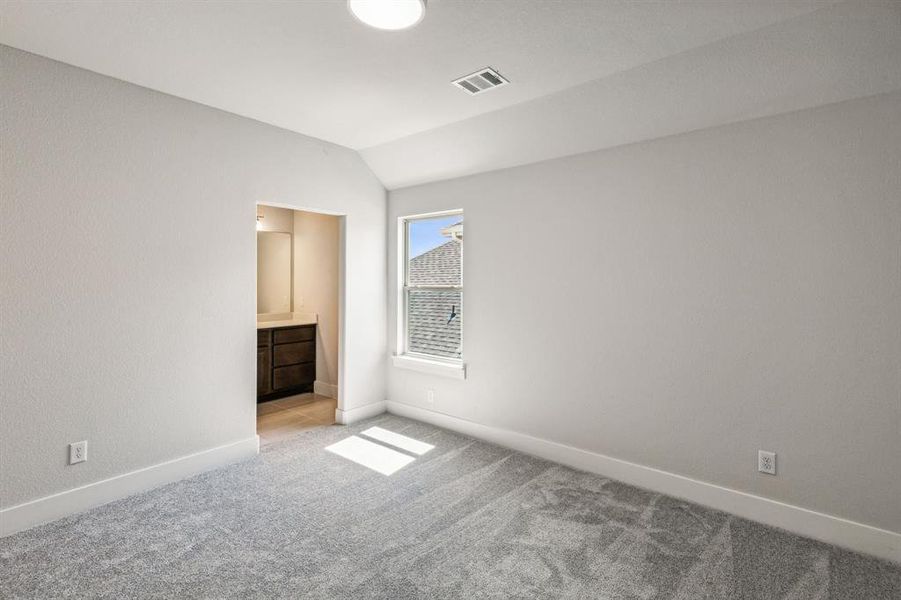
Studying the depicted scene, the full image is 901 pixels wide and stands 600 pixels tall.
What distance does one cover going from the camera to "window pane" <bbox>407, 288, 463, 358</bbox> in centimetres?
420

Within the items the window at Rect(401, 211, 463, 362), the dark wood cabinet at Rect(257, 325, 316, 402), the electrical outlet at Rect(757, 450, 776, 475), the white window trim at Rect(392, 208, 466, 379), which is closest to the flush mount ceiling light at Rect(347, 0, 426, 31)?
the window at Rect(401, 211, 463, 362)

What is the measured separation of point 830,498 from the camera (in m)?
2.39

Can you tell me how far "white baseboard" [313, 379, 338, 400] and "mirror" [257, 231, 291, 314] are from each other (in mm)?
1023

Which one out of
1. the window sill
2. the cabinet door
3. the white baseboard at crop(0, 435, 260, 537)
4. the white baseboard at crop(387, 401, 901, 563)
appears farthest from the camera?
the cabinet door

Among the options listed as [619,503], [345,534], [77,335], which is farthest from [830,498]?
[77,335]

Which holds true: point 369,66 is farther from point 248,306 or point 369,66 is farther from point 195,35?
point 248,306

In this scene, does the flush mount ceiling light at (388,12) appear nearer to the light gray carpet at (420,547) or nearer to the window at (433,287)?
the window at (433,287)

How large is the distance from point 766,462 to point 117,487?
3937 mm

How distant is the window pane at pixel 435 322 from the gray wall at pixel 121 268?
144 centimetres

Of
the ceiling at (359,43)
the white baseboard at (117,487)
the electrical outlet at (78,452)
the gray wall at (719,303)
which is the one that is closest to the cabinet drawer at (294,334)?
the white baseboard at (117,487)

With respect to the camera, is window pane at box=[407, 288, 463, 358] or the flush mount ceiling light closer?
the flush mount ceiling light

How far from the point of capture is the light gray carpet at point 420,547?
200cm

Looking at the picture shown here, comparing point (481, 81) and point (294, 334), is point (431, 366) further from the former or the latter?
point (481, 81)

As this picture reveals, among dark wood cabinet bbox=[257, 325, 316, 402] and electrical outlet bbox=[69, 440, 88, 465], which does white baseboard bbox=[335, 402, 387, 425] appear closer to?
dark wood cabinet bbox=[257, 325, 316, 402]
